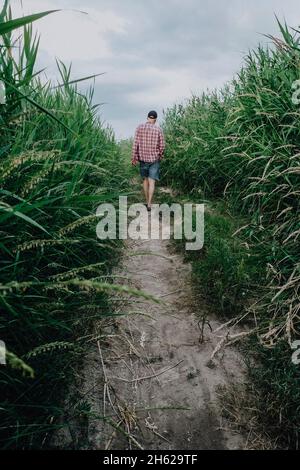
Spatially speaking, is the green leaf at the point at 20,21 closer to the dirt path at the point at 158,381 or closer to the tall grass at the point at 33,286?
the tall grass at the point at 33,286

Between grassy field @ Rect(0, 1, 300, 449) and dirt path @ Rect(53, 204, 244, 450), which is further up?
grassy field @ Rect(0, 1, 300, 449)

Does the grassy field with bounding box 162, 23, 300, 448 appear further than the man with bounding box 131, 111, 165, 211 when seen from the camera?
No

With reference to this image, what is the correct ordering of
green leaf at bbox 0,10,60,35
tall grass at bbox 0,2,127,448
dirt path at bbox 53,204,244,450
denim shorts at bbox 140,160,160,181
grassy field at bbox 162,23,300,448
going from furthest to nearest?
denim shorts at bbox 140,160,160,181 < grassy field at bbox 162,23,300,448 < dirt path at bbox 53,204,244,450 < tall grass at bbox 0,2,127,448 < green leaf at bbox 0,10,60,35

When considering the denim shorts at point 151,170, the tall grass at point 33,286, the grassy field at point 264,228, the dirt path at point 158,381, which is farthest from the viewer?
the denim shorts at point 151,170

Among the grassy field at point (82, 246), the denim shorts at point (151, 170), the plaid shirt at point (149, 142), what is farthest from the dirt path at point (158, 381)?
the plaid shirt at point (149, 142)

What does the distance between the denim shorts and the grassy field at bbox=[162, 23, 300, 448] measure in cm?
102

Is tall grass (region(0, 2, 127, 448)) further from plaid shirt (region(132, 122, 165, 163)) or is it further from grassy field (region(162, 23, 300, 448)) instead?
plaid shirt (region(132, 122, 165, 163))

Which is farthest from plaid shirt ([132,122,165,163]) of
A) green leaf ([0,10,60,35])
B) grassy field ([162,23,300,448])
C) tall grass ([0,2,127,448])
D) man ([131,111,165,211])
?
green leaf ([0,10,60,35])

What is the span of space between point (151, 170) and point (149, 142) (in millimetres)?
549

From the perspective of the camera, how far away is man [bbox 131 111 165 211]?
6.62 meters

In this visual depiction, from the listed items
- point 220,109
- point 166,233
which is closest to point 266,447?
point 166,233

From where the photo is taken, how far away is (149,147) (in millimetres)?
6645

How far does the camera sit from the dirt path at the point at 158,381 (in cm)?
183

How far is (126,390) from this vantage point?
213 cm
